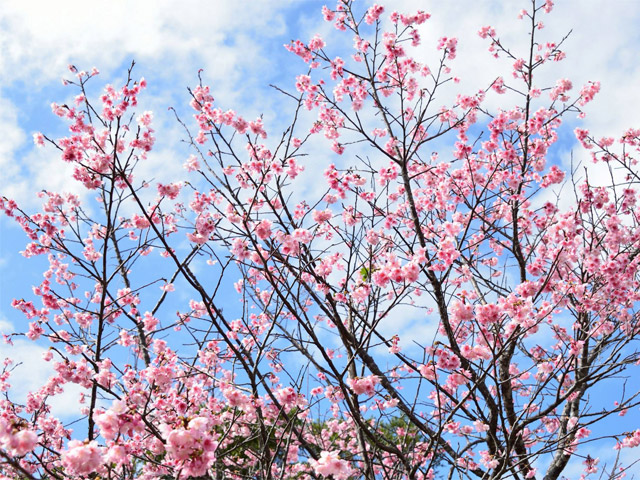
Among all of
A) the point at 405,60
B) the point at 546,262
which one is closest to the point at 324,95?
the point at 405,60

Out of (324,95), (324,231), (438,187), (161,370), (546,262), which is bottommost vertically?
(161,370)

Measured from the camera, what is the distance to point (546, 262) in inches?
239

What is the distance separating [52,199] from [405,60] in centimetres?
456

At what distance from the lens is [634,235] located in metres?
6.15

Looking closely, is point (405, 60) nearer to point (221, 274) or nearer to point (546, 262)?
point (546, 262)

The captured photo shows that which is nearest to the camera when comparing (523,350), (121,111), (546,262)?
(121,111)

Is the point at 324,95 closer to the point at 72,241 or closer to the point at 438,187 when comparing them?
the point at 438,187

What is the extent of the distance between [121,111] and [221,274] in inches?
64.1

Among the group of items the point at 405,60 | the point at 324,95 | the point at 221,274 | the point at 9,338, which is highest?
the point at 405,60

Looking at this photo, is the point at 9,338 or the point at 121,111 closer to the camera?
the point at 121,111

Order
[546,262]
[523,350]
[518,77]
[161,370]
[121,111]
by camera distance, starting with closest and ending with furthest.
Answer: [161,370] < [121,111] < [546,262] < [523,350] < [518,77]

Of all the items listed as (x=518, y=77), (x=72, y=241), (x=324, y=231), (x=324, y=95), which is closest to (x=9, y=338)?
(x=72, y=241)

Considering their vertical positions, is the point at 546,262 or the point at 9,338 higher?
the point at 546,262

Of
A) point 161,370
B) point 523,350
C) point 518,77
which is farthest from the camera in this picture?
point 518,77
